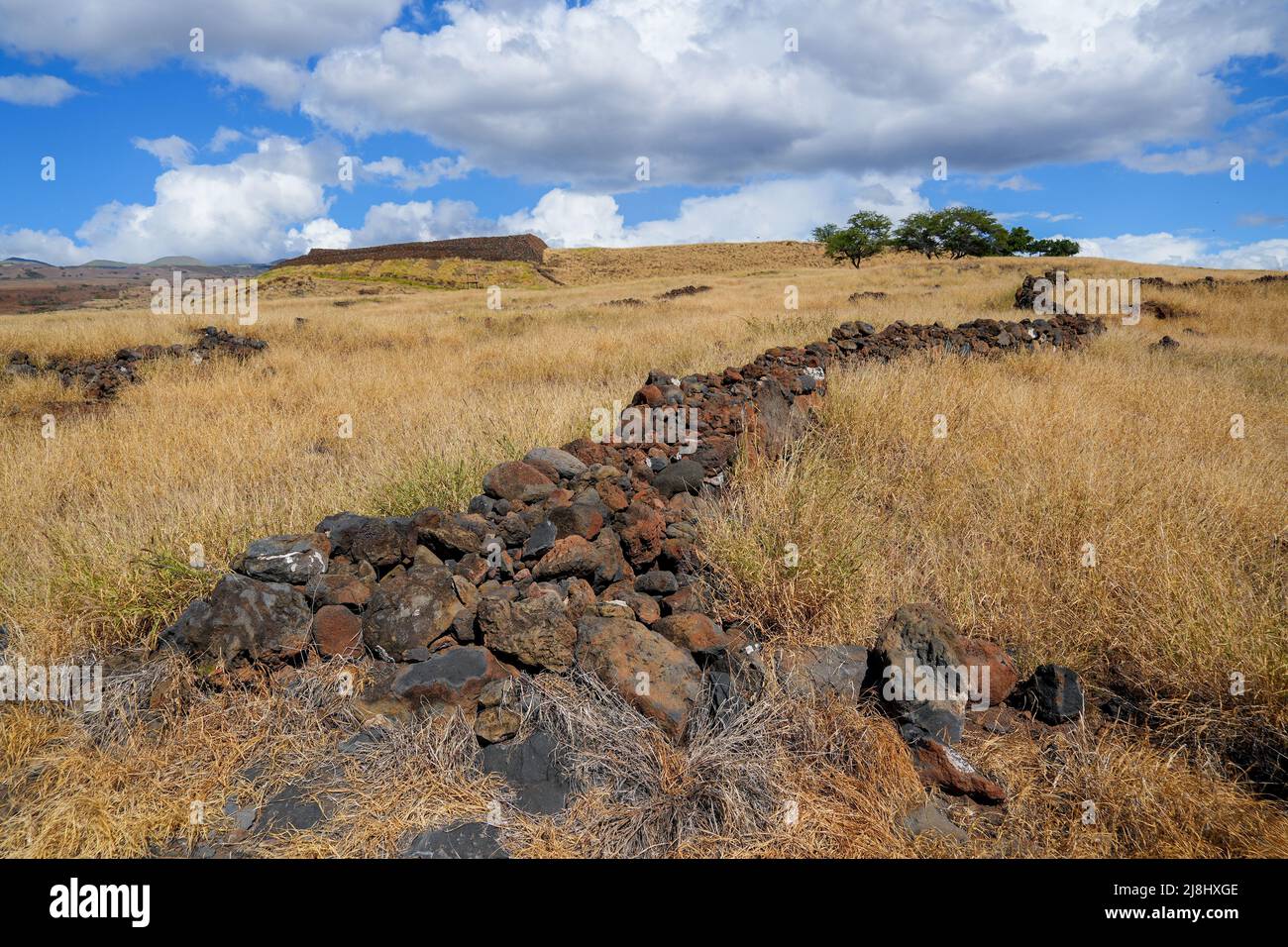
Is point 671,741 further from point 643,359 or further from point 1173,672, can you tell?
point 643,359

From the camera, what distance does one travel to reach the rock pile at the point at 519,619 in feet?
9.48

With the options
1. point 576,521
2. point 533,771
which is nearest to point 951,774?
point 533,771

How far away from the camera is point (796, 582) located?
3.47 m

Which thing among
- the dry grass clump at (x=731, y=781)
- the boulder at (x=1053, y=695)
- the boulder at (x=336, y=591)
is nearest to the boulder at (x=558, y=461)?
the boulder at (x=336, y=591)

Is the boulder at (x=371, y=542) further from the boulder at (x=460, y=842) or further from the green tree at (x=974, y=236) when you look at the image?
the green tree at (x=974, y=236)

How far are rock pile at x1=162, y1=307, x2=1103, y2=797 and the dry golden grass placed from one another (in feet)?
0.62

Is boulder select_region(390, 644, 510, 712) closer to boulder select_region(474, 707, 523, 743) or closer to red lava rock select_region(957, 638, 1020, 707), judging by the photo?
boulder select_region(474, 707, 523, 743)

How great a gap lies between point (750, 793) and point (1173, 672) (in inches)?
78.9

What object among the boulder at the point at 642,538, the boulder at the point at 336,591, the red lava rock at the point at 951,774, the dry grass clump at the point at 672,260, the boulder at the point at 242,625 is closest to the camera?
the red lava rock at the point at 951,774

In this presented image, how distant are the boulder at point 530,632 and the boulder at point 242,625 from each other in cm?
87

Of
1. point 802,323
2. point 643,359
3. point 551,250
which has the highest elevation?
point 551,250

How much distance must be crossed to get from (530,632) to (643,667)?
21.2 inches

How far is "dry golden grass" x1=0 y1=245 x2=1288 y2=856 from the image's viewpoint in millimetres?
2418
